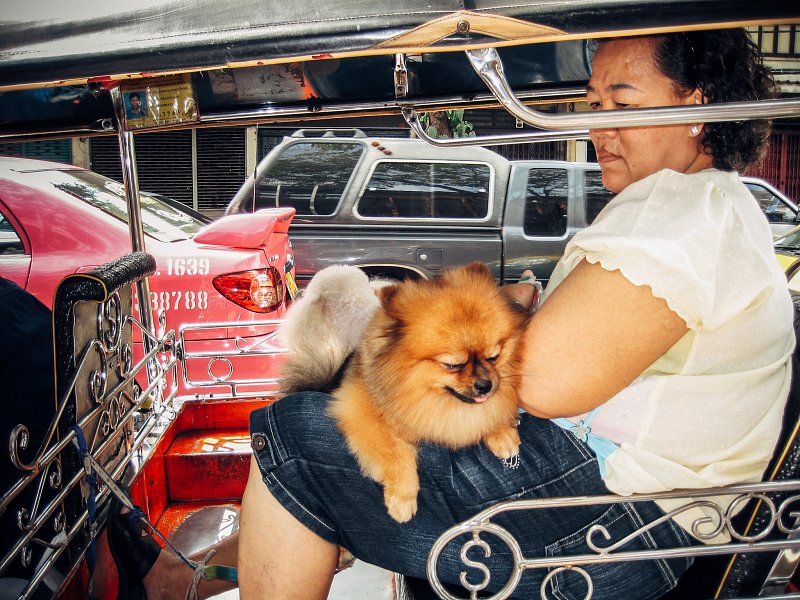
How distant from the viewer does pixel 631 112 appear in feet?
4.06

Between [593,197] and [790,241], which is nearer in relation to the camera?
[790,241]

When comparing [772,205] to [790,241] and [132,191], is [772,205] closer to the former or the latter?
[790,241]

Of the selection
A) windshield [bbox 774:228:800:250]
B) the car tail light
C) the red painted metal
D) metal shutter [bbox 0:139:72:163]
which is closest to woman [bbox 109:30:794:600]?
the red painted metal

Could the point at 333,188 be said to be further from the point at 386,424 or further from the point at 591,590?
the point at 591,590

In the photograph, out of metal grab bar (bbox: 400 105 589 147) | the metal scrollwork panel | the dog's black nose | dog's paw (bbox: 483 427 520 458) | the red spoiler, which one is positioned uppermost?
metal grab bar (bbox: 400 105 589 147)

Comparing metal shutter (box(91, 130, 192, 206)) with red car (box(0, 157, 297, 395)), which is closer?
red car (box(0, 157, 297, 395))

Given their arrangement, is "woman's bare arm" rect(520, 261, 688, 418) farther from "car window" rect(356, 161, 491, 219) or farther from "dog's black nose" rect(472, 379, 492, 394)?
"car window" rect(356, 161, 491, 219)

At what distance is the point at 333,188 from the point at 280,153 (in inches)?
27.6

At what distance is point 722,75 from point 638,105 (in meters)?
0.21

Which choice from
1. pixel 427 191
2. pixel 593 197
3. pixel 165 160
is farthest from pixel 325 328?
pixel 165 160

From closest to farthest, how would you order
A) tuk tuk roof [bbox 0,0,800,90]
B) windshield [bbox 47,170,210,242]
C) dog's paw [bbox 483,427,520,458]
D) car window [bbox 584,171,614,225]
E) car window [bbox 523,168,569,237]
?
tuk tuk roof [bbox 0,0,800,90]
dog's paw [bbox 483,427,520,458]
windshield [bbox 47,170,210,242]
car window [bbox 523,168,569,237]
car window [bbox 584,171,614,225]

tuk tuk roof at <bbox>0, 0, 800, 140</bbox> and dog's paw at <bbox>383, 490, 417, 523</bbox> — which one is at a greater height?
tuk tuk roof at <bbox>0, 0, 800, 140</bbox>

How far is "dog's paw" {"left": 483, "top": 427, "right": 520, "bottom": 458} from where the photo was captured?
1.56 m

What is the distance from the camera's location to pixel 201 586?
6.31 feet
